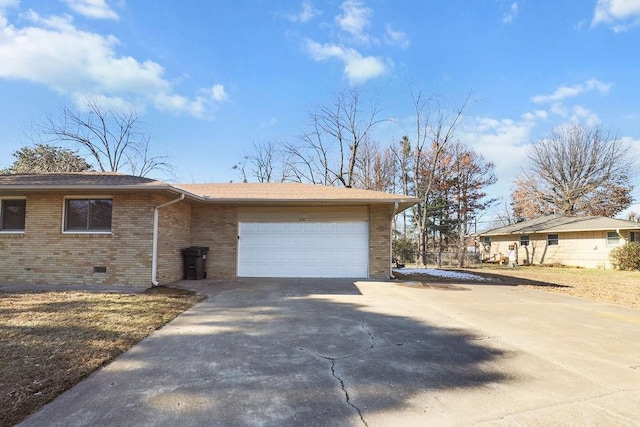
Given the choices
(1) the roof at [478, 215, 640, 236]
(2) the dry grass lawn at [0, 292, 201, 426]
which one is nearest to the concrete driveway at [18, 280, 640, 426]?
(2) the dry grass lawn at [0, 292, 201, 426]

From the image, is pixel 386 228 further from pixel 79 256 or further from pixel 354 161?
pixel 354 161

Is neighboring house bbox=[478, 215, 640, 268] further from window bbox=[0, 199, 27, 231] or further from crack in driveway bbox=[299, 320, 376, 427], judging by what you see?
window bbox=[0, 199, 27, 231]

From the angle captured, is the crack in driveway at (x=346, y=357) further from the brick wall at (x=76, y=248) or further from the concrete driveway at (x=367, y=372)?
the brick wall at (x=76, y=248)

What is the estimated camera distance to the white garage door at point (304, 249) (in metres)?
11.4

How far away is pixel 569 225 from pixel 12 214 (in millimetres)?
27397

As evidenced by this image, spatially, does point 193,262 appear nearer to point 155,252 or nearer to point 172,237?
point 172,237

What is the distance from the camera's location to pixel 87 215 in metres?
9.23

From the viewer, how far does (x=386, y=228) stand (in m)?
11.4

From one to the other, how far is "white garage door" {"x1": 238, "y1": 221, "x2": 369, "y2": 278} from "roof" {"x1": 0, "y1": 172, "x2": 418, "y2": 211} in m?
0.98

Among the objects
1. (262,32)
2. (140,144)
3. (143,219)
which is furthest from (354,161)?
(143,219)

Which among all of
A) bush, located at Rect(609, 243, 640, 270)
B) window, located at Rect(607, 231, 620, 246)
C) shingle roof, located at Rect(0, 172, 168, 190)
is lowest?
bush, located at Rect(609, 243, 640, 270)

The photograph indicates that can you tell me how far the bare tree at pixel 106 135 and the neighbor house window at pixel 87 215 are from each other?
1675 centimetres

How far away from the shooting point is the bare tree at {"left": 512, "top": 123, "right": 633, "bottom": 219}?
2614 cm

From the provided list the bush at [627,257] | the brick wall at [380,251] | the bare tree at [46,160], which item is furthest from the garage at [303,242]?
the bare tree at [46,160]
